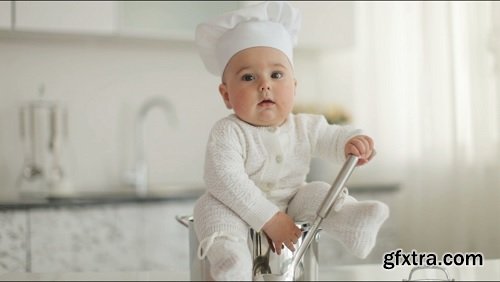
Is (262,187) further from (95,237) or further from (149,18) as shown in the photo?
(149,18)

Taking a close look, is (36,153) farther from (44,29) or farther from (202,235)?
(202,235)

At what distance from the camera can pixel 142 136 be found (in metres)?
2.91

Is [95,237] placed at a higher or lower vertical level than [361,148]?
higher

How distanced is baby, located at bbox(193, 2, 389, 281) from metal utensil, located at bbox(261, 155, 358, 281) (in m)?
0.02

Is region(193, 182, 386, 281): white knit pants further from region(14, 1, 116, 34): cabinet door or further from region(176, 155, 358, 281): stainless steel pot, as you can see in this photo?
region(14, 1, 116, 34): cabinet door

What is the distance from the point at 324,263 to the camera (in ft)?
8.54

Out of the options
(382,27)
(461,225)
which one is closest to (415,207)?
(461,225)

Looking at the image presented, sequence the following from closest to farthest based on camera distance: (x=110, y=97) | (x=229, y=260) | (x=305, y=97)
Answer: (x=229, y=260), (x=110, y=97), (x=305, y=97)

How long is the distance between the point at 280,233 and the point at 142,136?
213 cm

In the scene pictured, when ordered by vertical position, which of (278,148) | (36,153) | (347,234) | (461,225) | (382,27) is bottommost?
(347,234)

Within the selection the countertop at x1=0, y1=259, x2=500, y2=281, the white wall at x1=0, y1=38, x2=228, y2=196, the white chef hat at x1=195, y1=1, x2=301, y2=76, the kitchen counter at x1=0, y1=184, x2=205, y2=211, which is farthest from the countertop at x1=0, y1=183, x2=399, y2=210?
the white chef hat at x1=195, y1=1, x2=301, y2=76

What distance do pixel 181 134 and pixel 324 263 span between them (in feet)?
2.62

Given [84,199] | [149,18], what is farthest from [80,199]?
[149,18]

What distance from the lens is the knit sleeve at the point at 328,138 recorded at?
0.97m
